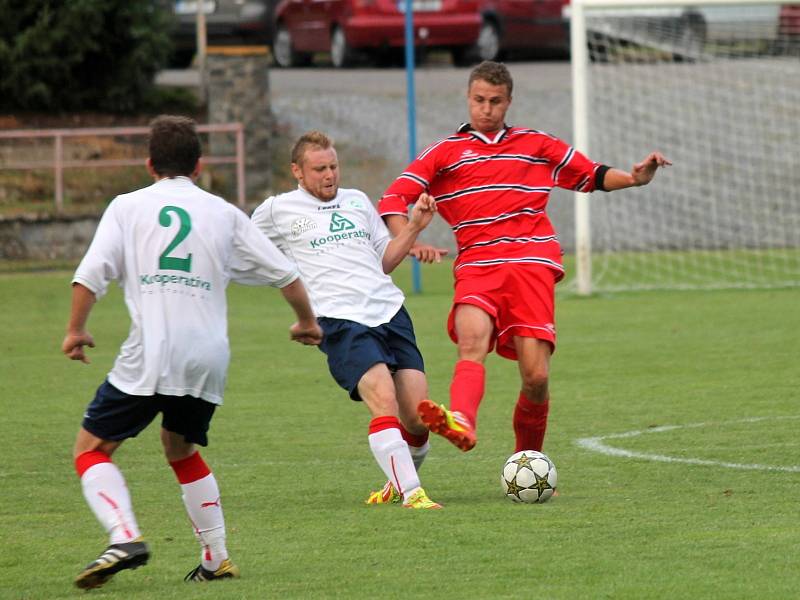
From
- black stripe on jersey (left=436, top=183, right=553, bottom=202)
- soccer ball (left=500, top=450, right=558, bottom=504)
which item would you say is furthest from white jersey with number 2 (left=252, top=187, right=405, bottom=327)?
soccer ball (left=500, top=450, right=558, bottom=504)

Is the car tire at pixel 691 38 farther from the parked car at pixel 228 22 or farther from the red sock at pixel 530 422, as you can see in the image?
the red sock at pixel 530 422

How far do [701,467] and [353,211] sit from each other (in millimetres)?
2161

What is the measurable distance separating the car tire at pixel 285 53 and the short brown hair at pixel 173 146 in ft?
75.8

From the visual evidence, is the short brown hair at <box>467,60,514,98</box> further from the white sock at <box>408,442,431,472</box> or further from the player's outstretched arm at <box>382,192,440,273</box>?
the white sock at <box>408,442,431,472</box>

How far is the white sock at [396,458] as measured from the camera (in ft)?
22.1

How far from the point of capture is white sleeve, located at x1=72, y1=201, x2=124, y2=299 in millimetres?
5352

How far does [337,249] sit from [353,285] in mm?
199

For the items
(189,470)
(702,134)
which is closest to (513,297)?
(189,470)

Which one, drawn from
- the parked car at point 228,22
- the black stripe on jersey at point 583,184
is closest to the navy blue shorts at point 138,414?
the black stripe on jersey at point 583,184

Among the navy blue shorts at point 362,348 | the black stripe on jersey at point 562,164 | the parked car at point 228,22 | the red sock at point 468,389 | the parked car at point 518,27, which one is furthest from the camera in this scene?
the parked car at point 228,22

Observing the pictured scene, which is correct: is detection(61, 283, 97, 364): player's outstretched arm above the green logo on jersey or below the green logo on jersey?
below

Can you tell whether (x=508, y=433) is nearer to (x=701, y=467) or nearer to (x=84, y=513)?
(x=701, y=467)

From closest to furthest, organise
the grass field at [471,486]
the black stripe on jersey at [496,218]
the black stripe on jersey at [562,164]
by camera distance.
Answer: the grass field at [471,486]
the black stripe on jersey at [496,218]
the black stripe on jersey at [562,164]

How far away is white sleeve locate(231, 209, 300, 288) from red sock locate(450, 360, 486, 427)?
1.51 metres
